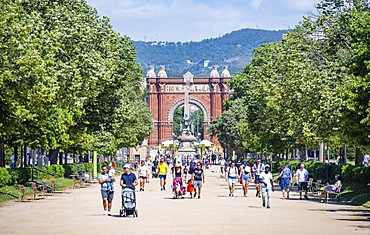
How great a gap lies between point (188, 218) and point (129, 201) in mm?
1877

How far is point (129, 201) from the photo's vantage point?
25719 mm

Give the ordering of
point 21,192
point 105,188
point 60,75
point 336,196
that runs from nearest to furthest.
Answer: point 105,188 < point 21,192 < point 60,75 < point 336,196

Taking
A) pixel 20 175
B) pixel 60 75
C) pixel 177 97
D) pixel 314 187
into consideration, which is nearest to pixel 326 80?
pixel 314 187

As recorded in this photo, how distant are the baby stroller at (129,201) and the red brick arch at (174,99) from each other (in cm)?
14128

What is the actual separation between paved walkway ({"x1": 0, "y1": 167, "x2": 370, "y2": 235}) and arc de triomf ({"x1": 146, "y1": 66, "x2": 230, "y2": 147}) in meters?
132

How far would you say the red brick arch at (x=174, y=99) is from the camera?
552 feet

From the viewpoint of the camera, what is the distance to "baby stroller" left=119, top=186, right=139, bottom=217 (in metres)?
25.7

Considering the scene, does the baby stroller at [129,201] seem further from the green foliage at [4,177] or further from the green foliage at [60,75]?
the green foliage at [4,177]

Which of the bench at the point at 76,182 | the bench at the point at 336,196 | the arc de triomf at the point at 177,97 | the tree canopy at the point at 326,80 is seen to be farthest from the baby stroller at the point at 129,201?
the arc de triomf at the point at 177,97

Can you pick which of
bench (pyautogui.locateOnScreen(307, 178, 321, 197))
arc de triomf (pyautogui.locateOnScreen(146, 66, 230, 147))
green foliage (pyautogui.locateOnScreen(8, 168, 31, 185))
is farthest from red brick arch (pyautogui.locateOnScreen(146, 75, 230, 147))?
bench (pyautogui.locateOnScreen(307, 178, 321, 197))

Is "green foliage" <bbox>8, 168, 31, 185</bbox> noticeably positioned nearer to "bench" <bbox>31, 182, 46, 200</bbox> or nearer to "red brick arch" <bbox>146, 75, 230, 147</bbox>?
"bench" <bbox>31, 182, 46, 200</bbox>

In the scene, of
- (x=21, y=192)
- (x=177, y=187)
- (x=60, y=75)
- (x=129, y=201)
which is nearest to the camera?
(x=129, y=201)

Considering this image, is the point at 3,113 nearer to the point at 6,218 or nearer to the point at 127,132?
the point at 6,218

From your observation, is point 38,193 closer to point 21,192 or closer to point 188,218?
point 21,192
